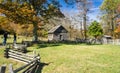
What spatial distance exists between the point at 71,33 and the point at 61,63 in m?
60.3

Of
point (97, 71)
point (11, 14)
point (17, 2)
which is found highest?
point (17, 2)

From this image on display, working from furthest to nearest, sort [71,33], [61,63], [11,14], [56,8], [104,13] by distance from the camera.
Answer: [71,33] → [104,13] → [56,8] → [11,14] → [61,63]

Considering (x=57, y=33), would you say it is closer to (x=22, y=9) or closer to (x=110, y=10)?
(x=110, y=10)

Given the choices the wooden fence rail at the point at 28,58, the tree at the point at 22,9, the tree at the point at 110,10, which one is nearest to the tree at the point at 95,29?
the tree at the point at 110,10

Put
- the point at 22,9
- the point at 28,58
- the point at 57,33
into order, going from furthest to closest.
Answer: the point at 57,33 → the point at 22,9 → the point at 28,58

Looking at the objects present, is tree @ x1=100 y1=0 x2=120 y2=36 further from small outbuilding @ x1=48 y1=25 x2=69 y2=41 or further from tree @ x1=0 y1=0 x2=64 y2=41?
tree @ x1=0 y1=0 x2=64 y2=41

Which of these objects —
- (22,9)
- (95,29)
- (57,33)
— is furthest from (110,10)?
(22,9)

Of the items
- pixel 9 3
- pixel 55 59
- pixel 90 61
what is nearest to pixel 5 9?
pixel 9 3

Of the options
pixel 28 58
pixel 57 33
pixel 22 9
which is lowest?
pixel 28 58

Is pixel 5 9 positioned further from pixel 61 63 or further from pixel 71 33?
pixel 71 33

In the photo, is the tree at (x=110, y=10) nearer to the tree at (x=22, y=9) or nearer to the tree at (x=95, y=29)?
the tree at (x=95, y=29)

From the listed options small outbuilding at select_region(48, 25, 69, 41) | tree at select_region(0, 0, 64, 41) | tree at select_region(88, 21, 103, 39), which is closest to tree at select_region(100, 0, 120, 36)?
tree at select_region(88, 21, 103, 39)

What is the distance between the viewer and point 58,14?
37.3 meters

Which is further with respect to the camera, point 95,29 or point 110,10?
point 110,10
